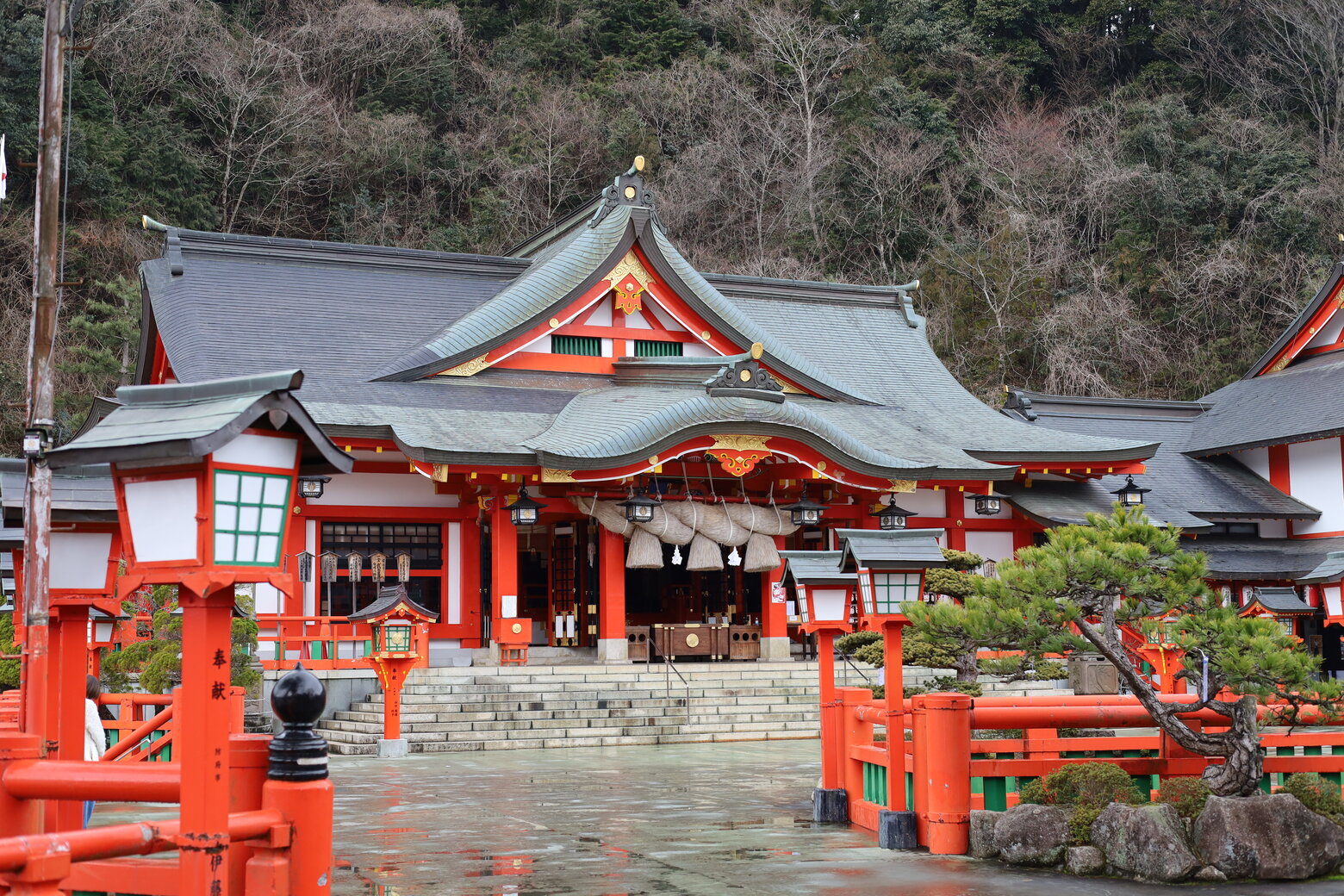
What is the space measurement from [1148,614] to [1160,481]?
19018mm

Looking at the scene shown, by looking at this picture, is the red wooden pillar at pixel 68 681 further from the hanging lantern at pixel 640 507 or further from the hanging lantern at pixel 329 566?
the hanging lantern at pixel 640 507

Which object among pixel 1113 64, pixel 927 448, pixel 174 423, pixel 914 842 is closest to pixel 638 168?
pixel 927 448

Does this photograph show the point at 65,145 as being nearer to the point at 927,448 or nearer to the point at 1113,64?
the point at 927,448

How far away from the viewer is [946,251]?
40.4 m

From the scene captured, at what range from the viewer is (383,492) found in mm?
21125

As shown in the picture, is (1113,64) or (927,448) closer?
(927,448)

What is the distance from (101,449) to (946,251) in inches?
1462

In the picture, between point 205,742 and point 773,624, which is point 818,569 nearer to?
point 205,742

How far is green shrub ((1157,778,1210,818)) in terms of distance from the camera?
798 cm

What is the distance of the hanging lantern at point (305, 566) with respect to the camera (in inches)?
789

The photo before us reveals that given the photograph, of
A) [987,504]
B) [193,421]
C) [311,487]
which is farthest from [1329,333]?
[193,421]

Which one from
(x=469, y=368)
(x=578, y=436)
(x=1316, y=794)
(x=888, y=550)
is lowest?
(x=1316, y=794)

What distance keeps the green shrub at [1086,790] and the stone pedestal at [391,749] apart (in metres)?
9.15

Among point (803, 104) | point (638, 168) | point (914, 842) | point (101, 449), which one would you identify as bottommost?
point (914, 842)
